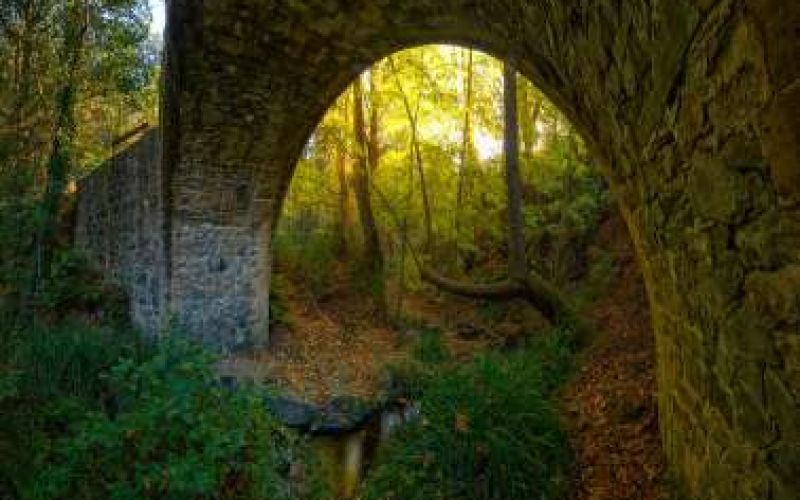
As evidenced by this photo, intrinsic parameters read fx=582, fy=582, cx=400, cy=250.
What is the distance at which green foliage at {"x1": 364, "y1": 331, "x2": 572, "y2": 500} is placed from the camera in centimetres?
416

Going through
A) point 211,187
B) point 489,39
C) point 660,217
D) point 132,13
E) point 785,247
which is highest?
point 132,13

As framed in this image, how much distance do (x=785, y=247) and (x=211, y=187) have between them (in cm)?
694

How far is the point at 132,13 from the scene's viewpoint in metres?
9.38

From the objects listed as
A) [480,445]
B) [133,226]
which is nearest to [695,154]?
[480,445]

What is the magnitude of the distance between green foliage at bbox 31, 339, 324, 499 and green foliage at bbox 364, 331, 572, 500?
142cm

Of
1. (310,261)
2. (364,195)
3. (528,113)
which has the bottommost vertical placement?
(310,261)

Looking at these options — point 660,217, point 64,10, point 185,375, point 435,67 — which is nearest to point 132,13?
point 64,10

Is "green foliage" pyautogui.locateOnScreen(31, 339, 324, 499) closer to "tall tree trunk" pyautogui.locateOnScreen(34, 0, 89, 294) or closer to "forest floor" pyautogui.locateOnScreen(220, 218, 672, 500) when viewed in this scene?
"forest floor" pyautogui.locateOnScreen(220, 218, 672, 500)

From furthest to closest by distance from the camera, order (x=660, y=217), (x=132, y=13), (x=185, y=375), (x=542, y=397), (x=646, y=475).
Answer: (x=132, y=13) → (x=542, y=397) → (x=646, y=475) → (x=185, y=375) → (x=660, y=217)

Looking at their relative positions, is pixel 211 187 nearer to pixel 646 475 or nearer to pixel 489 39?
pixel 489 39

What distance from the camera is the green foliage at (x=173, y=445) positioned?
2951mm

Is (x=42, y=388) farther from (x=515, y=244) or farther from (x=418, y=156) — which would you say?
(x=418, y=156)

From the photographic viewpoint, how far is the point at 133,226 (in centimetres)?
813

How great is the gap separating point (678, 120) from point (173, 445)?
284 cm
